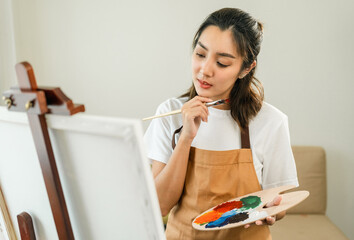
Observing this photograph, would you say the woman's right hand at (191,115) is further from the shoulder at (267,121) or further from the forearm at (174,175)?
the shoulder at (267,121)

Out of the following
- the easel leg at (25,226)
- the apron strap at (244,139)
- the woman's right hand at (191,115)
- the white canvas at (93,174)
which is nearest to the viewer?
the white canvas at (93,174)

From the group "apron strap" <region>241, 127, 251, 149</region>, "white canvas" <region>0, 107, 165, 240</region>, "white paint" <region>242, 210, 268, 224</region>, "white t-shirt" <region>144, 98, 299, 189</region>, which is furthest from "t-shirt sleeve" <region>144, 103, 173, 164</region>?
"white canvas" <region>0, 107, 165, 240</region>

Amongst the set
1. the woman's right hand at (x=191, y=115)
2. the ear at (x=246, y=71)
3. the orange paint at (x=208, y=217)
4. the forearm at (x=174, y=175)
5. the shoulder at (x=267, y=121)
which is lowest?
the orange paint at (x=208, y=217)

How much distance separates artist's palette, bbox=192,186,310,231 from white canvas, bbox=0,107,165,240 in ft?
0.97

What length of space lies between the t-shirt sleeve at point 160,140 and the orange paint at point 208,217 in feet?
0.91

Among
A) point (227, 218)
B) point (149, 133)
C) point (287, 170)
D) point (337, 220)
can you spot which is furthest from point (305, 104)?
point (227, 218)

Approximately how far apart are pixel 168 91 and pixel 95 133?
1890mm

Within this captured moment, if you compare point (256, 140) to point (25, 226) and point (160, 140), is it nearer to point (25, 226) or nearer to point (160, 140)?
point (160, 140)

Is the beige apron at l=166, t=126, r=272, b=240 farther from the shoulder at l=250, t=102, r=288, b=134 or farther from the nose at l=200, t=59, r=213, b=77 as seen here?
the nose at l=200, t=59, r=213, b=77

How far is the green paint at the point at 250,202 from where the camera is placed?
3.54 feet

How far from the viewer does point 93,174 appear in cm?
72

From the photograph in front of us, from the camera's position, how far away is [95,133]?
66 centimetres

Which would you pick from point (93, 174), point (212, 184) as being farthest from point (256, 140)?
point (93, 174)

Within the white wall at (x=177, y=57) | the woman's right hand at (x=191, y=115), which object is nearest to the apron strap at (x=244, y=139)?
the woman's right hand at (x=191, y=115)
